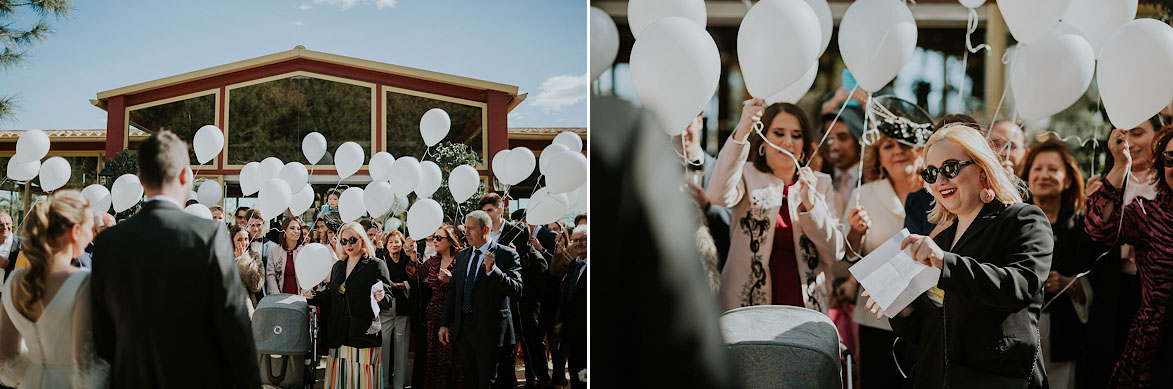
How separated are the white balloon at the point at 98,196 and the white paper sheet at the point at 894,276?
10.5 feet

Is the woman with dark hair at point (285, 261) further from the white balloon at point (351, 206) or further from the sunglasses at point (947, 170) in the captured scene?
the sunglasses at point (947, 170)

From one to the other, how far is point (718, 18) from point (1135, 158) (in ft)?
7.03

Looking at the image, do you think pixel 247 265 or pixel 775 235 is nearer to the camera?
pixel 775 235

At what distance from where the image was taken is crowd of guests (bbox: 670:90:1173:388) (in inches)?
131

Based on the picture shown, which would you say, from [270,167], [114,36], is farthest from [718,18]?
[114,36]

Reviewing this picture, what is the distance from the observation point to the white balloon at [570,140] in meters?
4.78

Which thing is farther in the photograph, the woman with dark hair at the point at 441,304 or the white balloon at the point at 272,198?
the woman with dark hair at the point at 441,304

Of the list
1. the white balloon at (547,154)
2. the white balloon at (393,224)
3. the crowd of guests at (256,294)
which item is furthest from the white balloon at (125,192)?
the white balloon at (547,154)

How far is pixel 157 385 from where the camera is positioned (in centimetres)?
229

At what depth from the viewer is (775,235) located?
11.9 ft

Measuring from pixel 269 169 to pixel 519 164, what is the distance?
1.48 m

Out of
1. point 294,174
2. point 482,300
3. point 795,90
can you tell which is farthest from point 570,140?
point 294,174

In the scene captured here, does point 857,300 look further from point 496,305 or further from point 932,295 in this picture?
point 496,305

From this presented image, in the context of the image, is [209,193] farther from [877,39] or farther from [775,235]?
[877,39]
